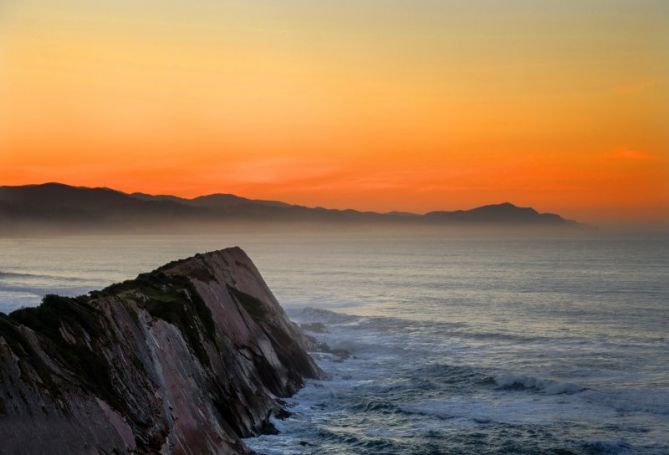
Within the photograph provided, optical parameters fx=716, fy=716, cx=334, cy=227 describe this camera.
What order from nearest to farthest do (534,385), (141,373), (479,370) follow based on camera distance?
(141,373) < (534,385) < (479,370)

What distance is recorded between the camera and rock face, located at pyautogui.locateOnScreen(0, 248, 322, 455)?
46.9ft

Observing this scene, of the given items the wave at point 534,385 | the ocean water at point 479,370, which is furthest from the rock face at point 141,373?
the wave at point 534,385

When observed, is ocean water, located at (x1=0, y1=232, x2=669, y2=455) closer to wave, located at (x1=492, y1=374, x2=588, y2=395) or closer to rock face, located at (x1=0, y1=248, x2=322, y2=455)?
wave, located at (x1=492, y1=374, x2=588, y2=395)

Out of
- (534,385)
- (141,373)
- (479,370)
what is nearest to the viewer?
(141,373)

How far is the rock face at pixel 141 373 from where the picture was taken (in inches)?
563

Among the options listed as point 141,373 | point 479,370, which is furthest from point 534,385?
point 141,373

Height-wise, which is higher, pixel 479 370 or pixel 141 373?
pixel 141 373

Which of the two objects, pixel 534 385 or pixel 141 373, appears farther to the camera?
pixel 534 385

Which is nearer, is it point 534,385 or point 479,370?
point 534,385

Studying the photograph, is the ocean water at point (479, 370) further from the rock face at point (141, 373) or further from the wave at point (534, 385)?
the rock face at point (141, 373)

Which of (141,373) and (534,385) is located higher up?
(141,373)

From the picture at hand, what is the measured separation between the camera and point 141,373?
18953 millimetres

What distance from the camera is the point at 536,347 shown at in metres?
46.2

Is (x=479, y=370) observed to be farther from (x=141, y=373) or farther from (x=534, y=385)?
(x=141, y=373)
